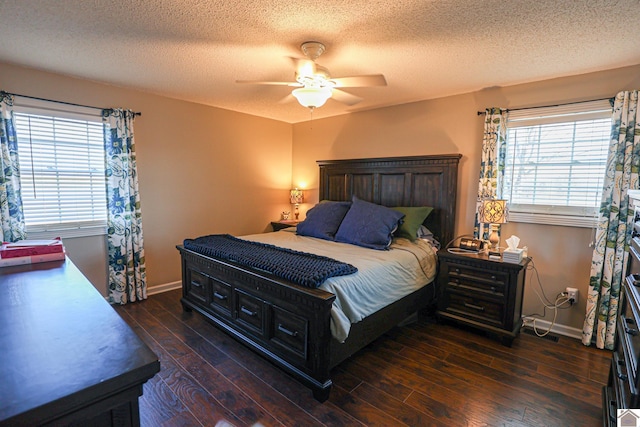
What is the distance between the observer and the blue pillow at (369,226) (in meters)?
3.04

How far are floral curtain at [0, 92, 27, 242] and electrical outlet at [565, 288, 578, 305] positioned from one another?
16.4 feet

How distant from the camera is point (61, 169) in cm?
308

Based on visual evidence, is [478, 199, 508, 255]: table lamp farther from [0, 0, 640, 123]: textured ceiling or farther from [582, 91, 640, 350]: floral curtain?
[0, 0, 640, 123]: textured ceiling

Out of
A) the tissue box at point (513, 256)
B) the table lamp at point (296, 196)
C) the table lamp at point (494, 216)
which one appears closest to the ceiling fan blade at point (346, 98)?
the table lamp at point (296, 196)

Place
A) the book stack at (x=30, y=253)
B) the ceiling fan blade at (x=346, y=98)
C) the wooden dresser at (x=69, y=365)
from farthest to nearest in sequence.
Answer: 1. the ceiling fan blade at (x=346, y=98)
2. the book stack at (x=30, y=253)
3. the wooden dresser at (x=69, y=365)

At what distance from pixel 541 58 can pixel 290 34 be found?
1.95m

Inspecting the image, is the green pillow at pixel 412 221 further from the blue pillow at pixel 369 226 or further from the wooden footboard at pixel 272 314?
the wooden footboard at pixel 272 314

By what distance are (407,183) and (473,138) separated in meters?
0.83

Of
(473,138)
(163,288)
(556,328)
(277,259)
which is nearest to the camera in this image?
(277,259)

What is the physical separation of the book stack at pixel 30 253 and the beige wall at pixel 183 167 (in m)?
1.62

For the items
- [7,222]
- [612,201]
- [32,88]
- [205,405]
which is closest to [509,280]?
[612,201]

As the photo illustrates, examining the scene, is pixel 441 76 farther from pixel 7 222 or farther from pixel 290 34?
pixel 7 222

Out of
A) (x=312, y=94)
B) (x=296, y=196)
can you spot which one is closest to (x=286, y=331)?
A: (x=312, y=94)

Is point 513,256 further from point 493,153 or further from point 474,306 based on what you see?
point 493,153
